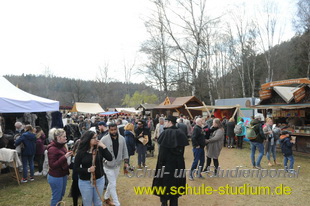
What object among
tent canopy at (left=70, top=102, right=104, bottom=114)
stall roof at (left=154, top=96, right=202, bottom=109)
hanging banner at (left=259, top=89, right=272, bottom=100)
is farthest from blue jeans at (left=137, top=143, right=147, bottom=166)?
tent canopy at (left=70, top=102, right=104, bottom=114)

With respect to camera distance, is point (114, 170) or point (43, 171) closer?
point (114, 170)

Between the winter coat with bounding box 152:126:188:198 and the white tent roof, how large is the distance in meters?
5.78

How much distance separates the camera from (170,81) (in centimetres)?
2225

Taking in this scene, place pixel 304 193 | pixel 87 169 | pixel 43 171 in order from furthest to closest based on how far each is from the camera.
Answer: pixel 43 171 → pixel 304 193 → pixel 87 169

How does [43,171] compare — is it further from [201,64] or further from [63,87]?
[63,87]

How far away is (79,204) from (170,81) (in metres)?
18.4

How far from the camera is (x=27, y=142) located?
605 cm

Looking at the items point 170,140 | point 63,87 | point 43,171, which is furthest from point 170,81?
point 63,87

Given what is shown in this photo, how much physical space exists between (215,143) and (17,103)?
22.2 ft

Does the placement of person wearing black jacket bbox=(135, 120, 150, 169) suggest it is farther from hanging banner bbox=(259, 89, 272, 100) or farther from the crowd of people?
hanging banner bbox=(259, 89, 272, 100)

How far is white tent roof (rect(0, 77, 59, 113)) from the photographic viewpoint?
7.10 metres

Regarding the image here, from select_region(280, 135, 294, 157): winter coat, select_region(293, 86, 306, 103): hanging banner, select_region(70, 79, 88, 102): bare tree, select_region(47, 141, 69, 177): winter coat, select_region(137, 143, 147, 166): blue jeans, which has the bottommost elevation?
select_region(137, 143, 147, 166): blue jeans

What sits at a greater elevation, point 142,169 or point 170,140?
point 170,140

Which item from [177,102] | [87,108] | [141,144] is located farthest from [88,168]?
[87,108]
